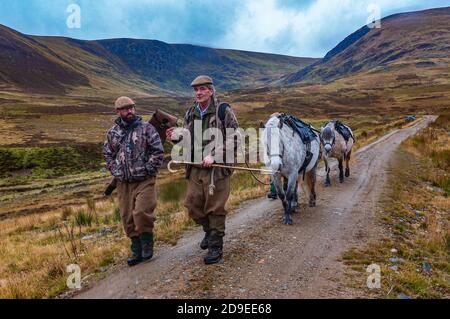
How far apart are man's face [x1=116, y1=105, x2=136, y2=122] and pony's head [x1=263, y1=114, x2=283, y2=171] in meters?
3.02

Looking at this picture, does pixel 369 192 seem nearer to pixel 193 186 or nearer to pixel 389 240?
pixel 389 240

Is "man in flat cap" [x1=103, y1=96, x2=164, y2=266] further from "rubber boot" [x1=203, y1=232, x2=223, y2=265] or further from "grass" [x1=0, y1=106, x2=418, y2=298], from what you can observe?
"grass" [x1=0, y1=106, x2=418, y2=298]

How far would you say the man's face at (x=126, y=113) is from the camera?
6.45 metres

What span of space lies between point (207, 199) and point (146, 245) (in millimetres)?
1459

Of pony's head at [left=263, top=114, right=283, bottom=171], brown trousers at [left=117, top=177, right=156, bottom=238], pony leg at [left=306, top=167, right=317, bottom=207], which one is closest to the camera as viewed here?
brown trousers at [left=117, top=177, right=156, bottom=238]

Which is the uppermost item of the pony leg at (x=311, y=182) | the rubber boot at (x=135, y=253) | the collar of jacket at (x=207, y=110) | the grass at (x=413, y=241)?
the collar of jacket at (x=207, y=110)

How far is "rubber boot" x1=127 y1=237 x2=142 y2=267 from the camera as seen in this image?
6.73 meters

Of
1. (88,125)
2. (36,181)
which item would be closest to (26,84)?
(88,125)

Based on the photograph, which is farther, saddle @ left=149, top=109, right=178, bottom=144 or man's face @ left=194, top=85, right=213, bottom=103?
saddle @ left=149, top=109, right=178, bottom=144

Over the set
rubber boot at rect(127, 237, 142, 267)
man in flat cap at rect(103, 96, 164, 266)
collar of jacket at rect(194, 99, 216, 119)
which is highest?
collar of jacket at rect(194, 99, 216, 119)

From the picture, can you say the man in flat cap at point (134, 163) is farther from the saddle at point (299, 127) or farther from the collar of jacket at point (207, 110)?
the saddle at point (299, 127)

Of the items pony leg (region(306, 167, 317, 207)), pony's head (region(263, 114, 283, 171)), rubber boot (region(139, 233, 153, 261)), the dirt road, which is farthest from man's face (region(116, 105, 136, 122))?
pony leg (region(306, 167, 317, 207))

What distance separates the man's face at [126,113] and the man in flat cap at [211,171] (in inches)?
40.4

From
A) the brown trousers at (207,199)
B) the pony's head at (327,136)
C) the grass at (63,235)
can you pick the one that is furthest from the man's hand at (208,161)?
the pony's head at (327,136)
